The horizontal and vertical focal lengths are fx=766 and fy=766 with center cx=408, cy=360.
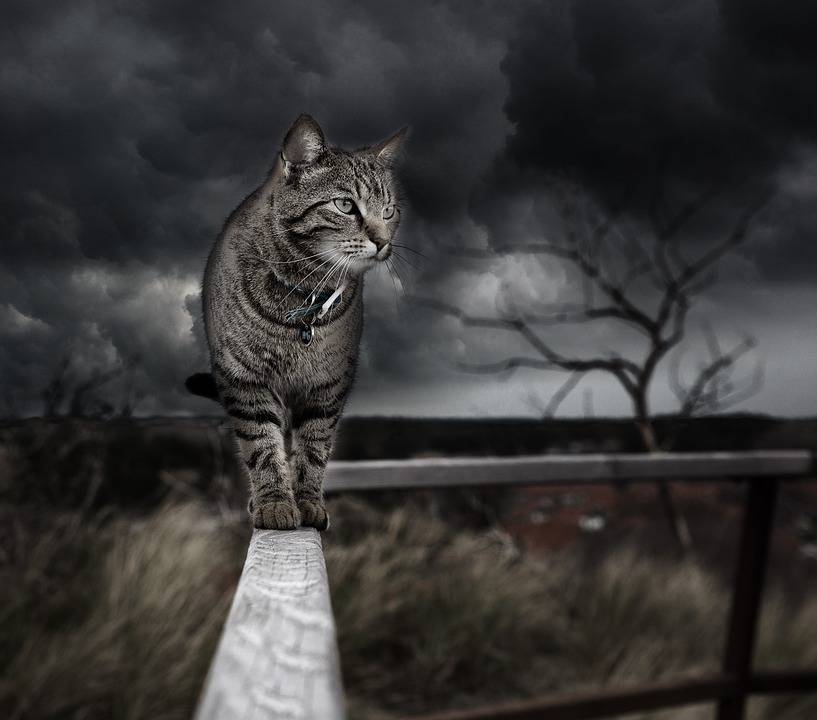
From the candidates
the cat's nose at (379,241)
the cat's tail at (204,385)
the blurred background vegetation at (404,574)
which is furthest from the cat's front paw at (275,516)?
the blurred background vegetation at (404,574)

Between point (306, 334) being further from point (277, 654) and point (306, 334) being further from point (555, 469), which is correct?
point (555, 469)

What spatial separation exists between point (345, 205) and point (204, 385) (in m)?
0.32

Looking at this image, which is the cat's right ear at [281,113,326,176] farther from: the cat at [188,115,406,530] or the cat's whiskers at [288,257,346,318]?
the cat's whiskers at [288,257,346,318]

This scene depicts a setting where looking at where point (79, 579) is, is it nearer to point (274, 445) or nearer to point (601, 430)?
point (274, 445)

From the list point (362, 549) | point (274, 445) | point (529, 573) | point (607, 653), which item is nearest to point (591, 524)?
point (529, 573)

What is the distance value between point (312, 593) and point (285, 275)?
18.2 inches


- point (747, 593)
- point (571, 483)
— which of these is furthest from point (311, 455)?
point (747, 593)

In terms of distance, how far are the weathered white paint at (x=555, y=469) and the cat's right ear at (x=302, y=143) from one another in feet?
4.57

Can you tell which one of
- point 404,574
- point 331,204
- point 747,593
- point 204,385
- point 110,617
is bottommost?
point 110,617

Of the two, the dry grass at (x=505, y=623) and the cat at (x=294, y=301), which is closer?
the cat at (x=294, y=301)

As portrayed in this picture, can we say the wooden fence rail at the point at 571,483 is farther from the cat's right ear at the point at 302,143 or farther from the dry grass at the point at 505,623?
the dry grass at the point at 505,623

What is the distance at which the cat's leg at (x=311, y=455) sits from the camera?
117 cm

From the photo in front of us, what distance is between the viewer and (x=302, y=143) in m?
1.04

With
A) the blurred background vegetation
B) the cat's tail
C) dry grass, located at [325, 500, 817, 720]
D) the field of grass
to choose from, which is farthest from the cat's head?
dry grass, located at [325, 500, 817, 720]
